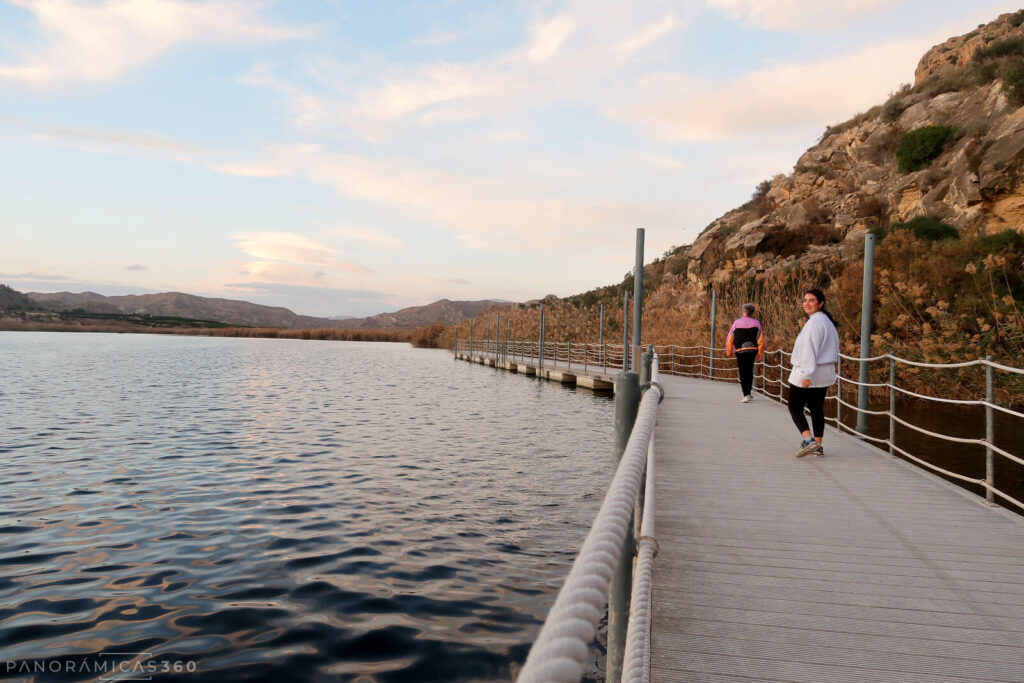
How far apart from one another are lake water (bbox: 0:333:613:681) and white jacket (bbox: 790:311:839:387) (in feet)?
9.77

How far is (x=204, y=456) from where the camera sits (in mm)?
11695

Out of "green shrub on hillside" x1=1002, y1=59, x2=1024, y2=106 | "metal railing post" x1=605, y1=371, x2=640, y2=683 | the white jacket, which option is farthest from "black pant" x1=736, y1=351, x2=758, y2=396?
"green shrub on hillside" x1=1002, y1=59, x2=1024, y2=106

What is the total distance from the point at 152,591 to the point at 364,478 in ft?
14.9

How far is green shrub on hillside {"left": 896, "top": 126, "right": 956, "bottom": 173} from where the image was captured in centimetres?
2995

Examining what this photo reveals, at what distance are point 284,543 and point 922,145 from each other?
33.1 meters

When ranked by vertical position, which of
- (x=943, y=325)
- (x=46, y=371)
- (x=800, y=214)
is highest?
(x=800, y=214)

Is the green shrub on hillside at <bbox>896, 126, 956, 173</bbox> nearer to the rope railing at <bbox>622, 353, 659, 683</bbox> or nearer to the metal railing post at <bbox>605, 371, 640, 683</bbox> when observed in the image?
the metal railing post at <bbox>605, 371, 640, 683</bbox>

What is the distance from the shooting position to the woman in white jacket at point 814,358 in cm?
695

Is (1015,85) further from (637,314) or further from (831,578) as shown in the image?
(831,578)

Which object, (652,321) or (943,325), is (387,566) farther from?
(652,321)

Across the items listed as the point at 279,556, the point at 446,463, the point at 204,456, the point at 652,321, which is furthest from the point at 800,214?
the point at 279,556

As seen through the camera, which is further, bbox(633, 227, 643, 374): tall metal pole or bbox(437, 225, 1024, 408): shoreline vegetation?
bbox(437, 225, 1024, 408): shoreline vegetation

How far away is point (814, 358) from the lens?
6.96m

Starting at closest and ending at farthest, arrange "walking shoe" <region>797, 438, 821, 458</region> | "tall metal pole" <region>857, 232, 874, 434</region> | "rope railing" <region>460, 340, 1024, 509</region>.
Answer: "rope railing" <region>460, 340, 1024, 509</region> < "walking shoe" <region>797, 438, 821, 458</region> < "tall metal pole" <region>857, 232, 874, 434</region>
